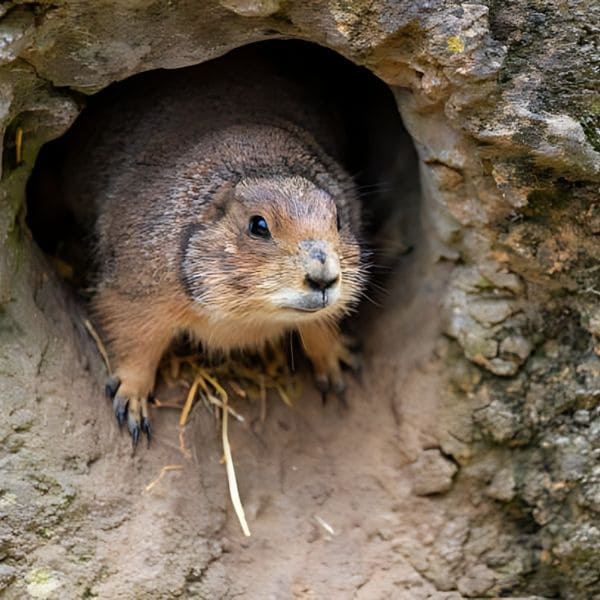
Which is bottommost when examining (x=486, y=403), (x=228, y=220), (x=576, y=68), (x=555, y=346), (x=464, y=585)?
(x=464, y=585)

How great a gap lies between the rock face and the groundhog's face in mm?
676

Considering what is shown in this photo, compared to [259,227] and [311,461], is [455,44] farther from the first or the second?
[311,461]

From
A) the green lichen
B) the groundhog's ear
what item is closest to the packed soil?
the groundhog's ear

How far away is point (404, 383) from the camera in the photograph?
5863mm

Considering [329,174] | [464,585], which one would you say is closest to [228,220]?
[329,174]

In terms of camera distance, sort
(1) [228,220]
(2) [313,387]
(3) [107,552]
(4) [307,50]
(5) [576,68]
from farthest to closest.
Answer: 1. (4) [307,50]
2. (2) [313,387]
3. (1) [228,220]
4. (3) [107,552]
5. (5) [576,68]

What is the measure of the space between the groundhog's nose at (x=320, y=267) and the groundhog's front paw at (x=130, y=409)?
1423 millimetres

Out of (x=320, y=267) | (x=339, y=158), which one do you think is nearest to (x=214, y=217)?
(x=320, y=267)

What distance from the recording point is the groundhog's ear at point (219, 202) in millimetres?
5285

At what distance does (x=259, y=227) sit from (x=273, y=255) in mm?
230

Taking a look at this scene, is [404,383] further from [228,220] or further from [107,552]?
[107,552]

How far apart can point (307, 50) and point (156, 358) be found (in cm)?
241

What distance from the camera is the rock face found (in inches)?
180

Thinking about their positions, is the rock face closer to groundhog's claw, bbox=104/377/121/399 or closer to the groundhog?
groundhog's claw, bbox=104/377/121/399
